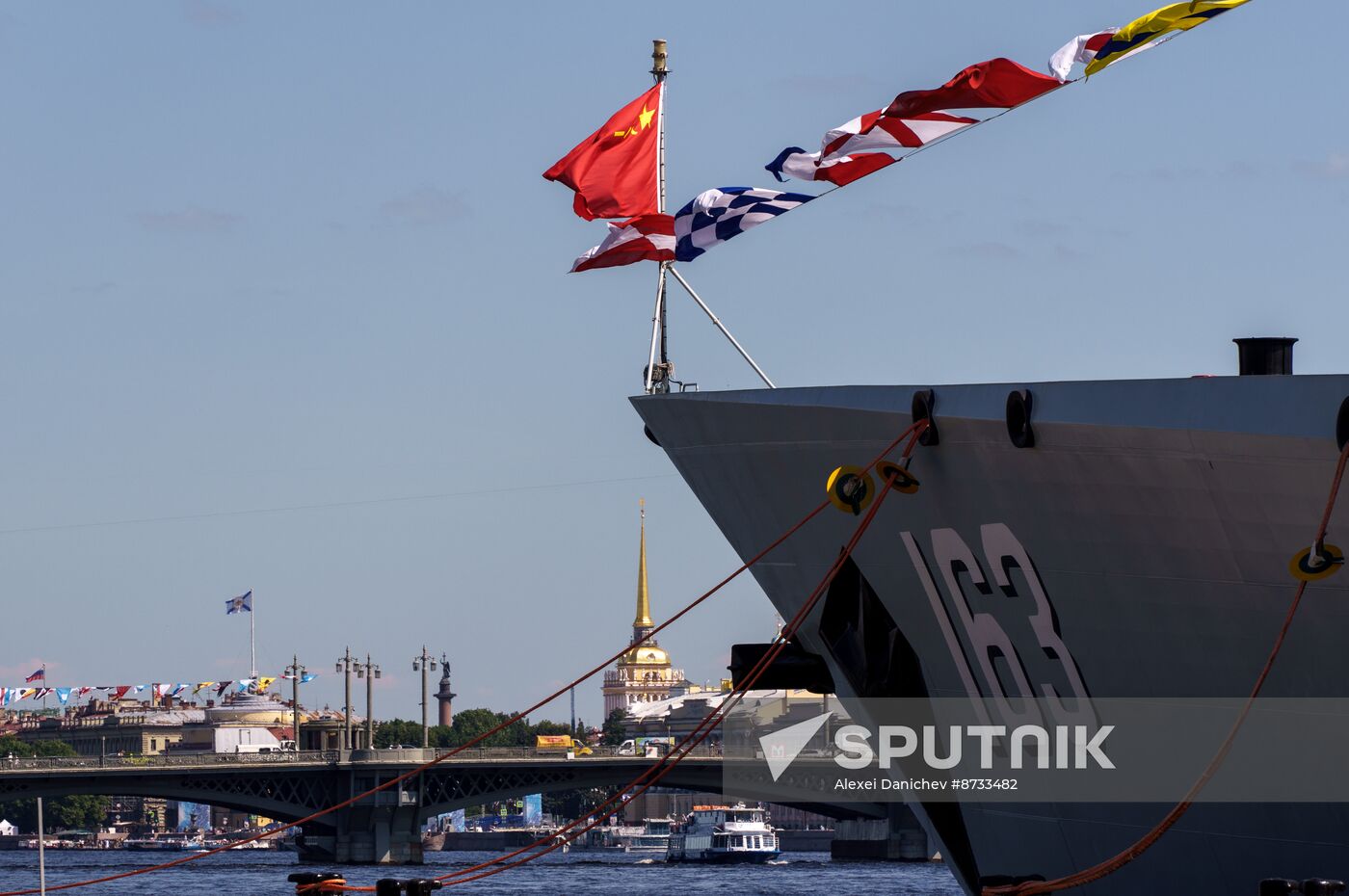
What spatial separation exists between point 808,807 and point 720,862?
16014mm

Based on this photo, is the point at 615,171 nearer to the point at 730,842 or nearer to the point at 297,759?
the point at 297,759

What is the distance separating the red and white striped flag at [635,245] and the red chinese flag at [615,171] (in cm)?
17

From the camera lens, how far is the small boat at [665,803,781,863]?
10638cm

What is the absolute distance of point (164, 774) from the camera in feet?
292

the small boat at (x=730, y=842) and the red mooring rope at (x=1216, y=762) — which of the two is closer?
the red mooring rope at (x=1216, y=762)

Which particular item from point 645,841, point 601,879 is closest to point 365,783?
point 601,879

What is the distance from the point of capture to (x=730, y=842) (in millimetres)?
107062

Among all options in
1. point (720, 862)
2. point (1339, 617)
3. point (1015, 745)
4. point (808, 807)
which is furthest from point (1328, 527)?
point (720, 862)

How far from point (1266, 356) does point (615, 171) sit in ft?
22.7

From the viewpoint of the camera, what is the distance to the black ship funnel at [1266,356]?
15.6 metres

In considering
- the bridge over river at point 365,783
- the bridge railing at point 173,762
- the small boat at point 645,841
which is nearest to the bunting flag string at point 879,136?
the bridge over river at point 365,783

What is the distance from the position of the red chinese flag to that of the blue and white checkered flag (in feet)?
3.07

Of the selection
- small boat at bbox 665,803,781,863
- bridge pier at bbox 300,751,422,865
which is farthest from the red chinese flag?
small boat at bbox 665,803,781,863

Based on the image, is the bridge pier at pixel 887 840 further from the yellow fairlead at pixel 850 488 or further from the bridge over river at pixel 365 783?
the yellow fairlead at pixel 850 488
